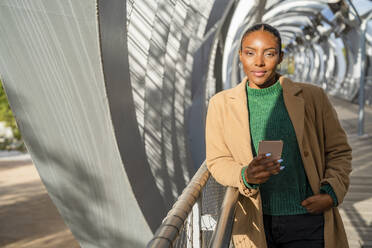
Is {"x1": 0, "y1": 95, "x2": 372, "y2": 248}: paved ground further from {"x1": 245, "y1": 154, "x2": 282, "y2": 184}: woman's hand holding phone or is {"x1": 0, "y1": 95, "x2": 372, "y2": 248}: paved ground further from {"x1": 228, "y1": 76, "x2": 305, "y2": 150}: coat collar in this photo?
{"x1": 245, "y1": 154, "x2": 282, "y2": 184}: woman's hand holding phone

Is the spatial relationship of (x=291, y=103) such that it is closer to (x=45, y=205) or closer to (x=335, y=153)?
(x=335, y=153)

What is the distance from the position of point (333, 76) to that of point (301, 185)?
28597 mm

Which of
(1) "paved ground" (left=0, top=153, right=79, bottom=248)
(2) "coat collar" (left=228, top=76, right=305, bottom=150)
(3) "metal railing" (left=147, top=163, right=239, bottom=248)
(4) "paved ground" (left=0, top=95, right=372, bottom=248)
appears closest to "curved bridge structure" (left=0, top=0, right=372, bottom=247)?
(3) "metal railing" (left=147, top=163, right=239, bottom=248)

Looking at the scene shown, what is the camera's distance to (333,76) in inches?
1131

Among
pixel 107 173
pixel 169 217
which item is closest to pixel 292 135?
pixel 169 217

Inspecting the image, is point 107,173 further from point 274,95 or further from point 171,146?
point 171,146

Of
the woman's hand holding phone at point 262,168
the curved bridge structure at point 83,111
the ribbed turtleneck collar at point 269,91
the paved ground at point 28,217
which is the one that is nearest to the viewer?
the woman's hand holding phone at point 262,168

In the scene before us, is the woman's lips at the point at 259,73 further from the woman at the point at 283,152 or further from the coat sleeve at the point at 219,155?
the coat sleeve at the point at 219,155

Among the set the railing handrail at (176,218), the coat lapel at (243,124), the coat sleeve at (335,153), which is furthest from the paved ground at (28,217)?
the coat sleeve at (335,153)

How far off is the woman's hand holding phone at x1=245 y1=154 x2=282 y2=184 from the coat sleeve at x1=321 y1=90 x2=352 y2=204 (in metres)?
0.38

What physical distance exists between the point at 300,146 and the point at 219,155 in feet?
1.23

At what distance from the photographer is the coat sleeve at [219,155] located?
6.32 feet

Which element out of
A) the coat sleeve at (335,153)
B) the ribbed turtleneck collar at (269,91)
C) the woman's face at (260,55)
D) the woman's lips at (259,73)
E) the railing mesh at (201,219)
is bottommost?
the railing mesh at (201,219)

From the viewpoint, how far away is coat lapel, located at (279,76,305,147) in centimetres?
192
